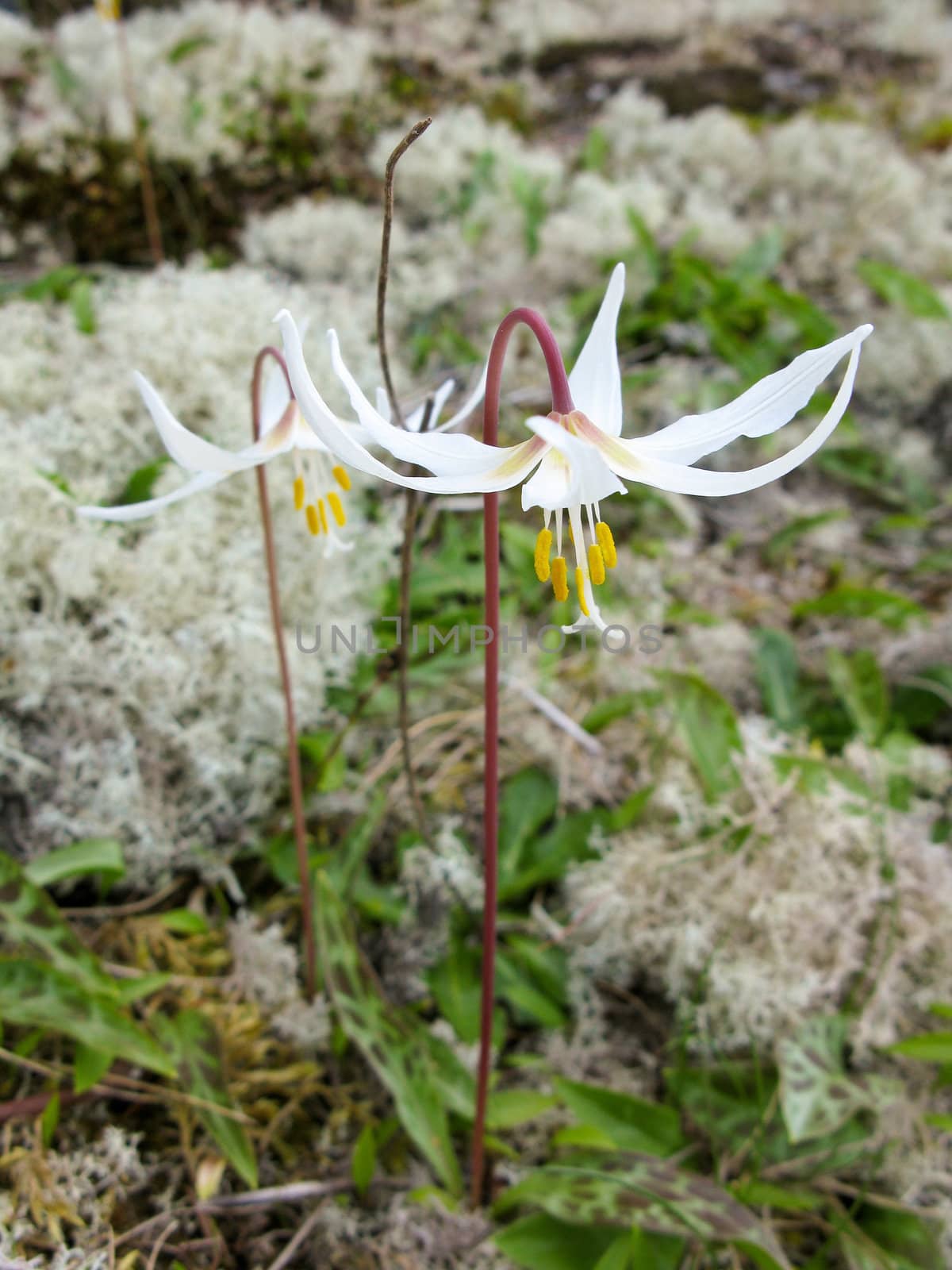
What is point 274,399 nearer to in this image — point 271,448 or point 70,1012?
point 271,448

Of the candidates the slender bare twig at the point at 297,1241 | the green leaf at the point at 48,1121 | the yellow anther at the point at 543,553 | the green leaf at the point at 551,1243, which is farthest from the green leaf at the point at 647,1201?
the yellow anther at the point at 543,553

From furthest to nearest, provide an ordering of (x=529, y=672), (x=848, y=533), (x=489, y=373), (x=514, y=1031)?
(x=848, y=533) → (x=529, y=672) → (x=514, y=1031) → (x=489, y=373)

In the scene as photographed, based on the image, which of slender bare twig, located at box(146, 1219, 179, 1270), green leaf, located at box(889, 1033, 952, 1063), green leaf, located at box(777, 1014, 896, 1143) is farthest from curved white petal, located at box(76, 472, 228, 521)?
green leaf, located at box(889, 1033, 952, 1063)

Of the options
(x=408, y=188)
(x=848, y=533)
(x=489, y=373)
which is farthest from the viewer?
(x=408, y=188)

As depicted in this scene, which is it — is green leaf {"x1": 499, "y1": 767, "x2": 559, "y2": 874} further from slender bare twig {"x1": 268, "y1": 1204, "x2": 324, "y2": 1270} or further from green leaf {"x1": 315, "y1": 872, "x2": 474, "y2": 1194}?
slender bare twig {"x1": 268, "y1": 1204, "x2": 324, "y2": 1270}

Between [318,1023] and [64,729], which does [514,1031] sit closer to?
[318,1023]

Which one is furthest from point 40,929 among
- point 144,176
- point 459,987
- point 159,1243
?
point 144,176

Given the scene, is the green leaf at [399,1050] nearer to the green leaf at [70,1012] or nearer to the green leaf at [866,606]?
the green leaf at [70,1012]

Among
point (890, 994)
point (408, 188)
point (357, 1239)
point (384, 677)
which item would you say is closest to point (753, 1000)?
point (890, 994)
